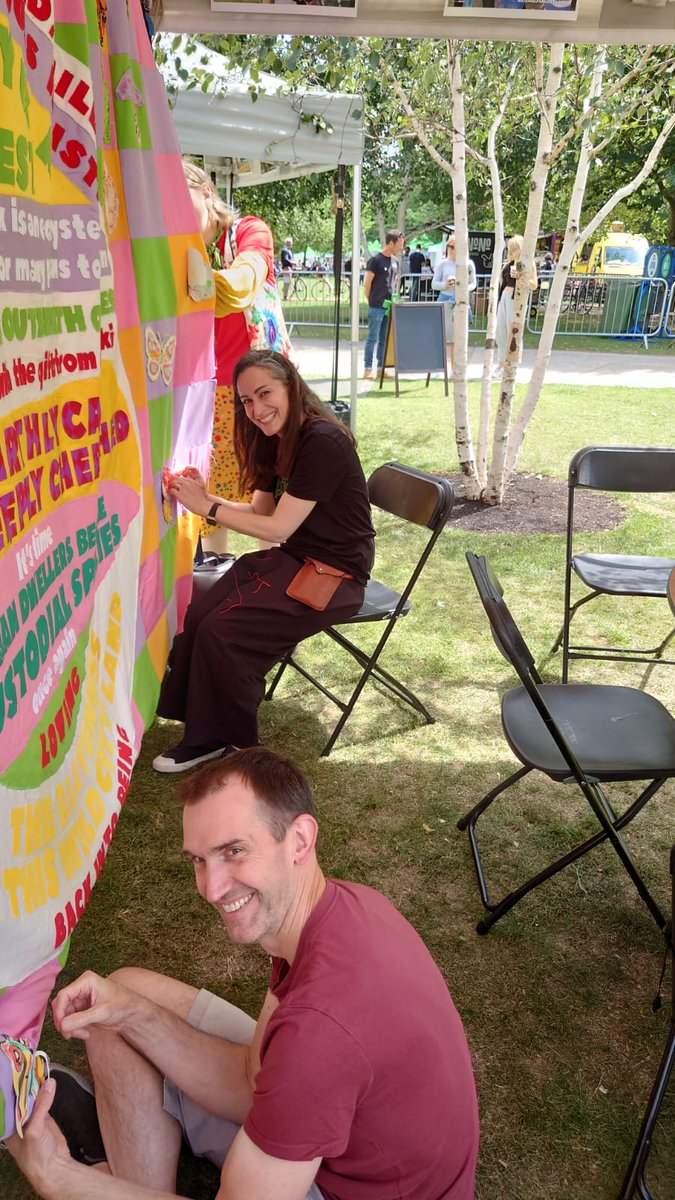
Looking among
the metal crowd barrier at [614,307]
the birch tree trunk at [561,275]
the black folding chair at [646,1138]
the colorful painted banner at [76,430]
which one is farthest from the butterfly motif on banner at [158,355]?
the metal crowd barrier at [614,307]

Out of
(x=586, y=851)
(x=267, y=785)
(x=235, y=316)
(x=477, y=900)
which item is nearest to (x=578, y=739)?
(x=586, y=851)

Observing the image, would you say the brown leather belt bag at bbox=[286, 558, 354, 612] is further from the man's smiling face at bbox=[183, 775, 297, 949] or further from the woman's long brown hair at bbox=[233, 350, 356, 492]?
the man's smiling face at bbox=[183, 775, 297, 949]

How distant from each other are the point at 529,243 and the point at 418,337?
16.7 ft

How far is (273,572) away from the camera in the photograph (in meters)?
3.04

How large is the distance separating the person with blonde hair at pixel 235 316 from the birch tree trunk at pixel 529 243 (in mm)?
1760

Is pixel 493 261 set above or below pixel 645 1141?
above

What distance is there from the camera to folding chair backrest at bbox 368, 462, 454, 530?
313 centimetres

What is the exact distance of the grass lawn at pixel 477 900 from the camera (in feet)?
6.37

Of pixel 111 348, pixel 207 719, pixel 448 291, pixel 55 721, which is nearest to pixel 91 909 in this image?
pixel 207 719

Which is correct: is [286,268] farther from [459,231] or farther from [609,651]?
[609,651]

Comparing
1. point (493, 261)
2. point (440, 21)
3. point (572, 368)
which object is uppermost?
point (440, 21)

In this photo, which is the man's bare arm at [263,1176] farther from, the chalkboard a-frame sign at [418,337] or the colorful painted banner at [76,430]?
the chalkboard a-frame sign at [418,337]

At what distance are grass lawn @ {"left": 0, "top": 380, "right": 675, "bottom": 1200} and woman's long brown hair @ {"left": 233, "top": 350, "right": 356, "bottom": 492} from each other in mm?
1054

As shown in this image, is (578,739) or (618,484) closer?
(578,739)
